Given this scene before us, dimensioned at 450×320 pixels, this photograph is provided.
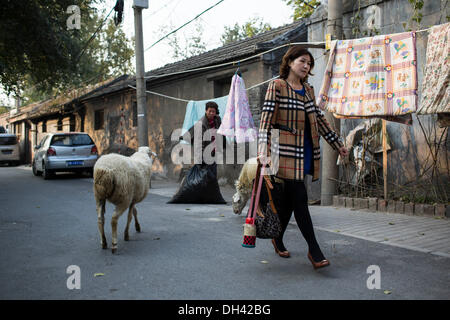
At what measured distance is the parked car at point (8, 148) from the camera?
2445 centimetres

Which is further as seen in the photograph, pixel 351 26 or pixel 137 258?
pixel 351 26

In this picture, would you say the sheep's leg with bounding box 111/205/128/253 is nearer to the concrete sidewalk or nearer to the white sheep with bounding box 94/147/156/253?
the white sheep with bounding box 94/147/156/253

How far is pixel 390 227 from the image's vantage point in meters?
5.42

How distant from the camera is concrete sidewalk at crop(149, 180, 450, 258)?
448 centimetres

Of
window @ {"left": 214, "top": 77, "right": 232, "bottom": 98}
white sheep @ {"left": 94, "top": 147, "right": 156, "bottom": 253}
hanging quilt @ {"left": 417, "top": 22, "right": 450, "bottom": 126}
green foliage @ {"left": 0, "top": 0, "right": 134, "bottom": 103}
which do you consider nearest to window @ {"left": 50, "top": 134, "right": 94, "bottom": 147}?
green foliage @ {"left": 0, "top": 0, "right": 134, "bottom": 103}

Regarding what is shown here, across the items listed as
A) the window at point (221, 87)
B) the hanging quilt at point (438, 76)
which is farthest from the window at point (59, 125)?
the hanging quilt at point (438, 76)

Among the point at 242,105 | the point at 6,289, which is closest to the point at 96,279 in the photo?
the point at 6,289

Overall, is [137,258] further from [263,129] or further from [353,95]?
[353,95]

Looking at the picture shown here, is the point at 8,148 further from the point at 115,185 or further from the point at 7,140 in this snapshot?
the point at 115,185

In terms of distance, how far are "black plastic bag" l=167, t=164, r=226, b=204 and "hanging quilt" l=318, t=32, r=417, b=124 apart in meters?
2.56

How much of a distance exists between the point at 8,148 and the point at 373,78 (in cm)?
2473

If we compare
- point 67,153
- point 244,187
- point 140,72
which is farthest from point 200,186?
point 67,153

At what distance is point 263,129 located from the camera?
3576 millimetres

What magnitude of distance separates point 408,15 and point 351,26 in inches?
46.9
